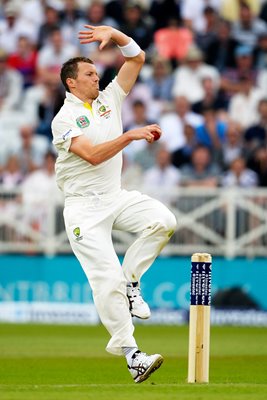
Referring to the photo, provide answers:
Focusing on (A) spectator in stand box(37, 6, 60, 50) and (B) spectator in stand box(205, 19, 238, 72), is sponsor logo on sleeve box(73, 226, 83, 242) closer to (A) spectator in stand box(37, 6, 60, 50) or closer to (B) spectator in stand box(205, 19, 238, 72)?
(B) spectator in stand box(205, 19, 238, 72)

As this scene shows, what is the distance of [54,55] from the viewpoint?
69.2 feet

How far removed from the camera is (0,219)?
18.6m

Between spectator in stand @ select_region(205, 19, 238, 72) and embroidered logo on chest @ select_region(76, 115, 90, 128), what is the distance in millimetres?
11957

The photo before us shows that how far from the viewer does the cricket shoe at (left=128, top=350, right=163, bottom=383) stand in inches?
348

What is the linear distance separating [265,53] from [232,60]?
58 cm

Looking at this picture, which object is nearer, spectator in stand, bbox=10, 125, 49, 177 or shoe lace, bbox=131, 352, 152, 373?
shoe lace, bbox=131, 352, 152, 373

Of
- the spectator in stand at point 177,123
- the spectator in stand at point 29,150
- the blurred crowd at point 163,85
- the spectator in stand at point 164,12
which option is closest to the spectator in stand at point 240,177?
the blurred crowd at point 163,85

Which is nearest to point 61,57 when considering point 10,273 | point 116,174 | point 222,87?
point 222,87

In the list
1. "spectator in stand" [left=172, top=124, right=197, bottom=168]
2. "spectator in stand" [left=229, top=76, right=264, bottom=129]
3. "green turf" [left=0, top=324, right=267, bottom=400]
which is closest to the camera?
"green turf" [left=0, top=324, right=267, bottom=400]

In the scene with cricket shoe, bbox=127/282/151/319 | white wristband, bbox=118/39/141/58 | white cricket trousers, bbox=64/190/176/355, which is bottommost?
cricket shoe, bbox=127/282/151/319

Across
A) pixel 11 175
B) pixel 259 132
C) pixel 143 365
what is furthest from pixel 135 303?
pixel 259 132

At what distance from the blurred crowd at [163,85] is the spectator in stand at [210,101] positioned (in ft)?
0.05

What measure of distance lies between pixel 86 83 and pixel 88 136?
16.3 inches

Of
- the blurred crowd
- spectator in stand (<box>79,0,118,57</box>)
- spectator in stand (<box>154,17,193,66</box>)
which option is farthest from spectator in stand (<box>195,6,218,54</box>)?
spectator in stand (<box>79,0,118,57</box>)
